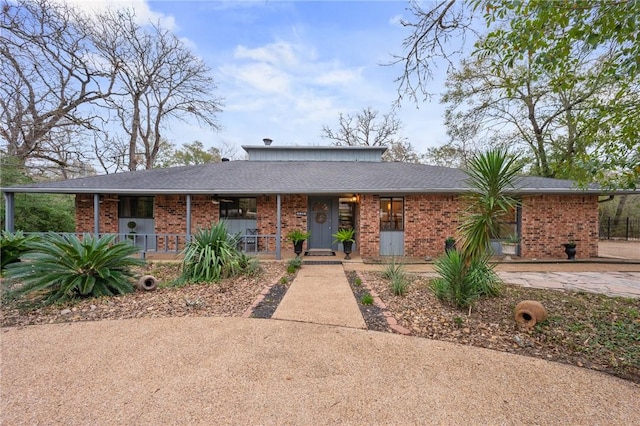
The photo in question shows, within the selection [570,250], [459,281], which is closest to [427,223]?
[570,250]

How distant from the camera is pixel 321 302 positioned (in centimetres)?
460

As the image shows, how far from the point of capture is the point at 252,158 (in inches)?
553

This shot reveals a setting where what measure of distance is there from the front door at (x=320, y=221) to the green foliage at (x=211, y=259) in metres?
4.25

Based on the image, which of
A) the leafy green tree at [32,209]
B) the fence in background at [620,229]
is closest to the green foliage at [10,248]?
the leafy green tree at [32,209]

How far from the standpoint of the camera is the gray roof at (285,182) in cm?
862

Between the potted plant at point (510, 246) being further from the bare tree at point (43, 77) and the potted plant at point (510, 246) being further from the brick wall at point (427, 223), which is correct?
the bare tree at point (43, 77)

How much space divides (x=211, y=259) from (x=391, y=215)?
618 cm

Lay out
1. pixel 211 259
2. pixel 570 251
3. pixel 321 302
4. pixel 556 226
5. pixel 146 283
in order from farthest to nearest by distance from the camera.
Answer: pixel 556 226, pixel 570 251, pixel 211 259, pixel 146 283, pixel 321 302

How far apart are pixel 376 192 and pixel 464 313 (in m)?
5.28

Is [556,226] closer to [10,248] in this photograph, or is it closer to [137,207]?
[137,207]

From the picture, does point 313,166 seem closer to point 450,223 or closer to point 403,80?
point 450,223

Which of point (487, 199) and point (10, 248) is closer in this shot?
point (487, 199)

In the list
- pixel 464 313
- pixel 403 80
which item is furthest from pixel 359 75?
pixel 464 313

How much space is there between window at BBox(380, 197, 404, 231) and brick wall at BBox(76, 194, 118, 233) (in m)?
9.98
